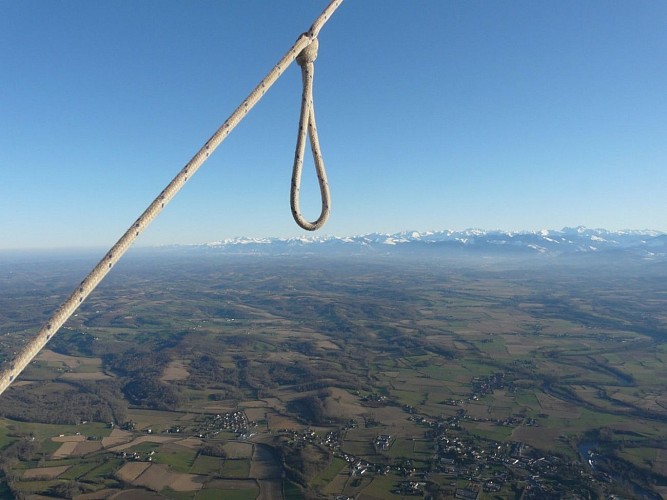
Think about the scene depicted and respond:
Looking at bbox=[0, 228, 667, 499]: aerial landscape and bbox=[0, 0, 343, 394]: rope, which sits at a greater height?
bbox=[0, 0, 343, 394]: rope

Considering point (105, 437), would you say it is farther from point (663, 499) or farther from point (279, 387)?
point (663, 499)

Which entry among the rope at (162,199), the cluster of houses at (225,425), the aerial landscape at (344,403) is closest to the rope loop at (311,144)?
the rope at (162,199)

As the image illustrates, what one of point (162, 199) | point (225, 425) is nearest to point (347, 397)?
point (225, 425)

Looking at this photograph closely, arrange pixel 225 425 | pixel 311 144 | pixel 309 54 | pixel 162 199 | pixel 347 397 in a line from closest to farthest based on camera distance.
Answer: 1. pixel 162 199
2. pixel 309 54
3. pixel 311 144
4. pixel 225 425
5. pixel 347 397

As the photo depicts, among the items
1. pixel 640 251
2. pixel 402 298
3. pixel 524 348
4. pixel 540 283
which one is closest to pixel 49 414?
pixel 524 348

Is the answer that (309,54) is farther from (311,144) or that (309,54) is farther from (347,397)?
(347,397)

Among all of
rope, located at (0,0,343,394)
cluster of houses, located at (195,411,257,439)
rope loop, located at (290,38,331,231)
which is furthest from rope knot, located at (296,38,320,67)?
cluster of houses, located at (195,411,257,439)

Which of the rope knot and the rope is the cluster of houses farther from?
the rope knot
